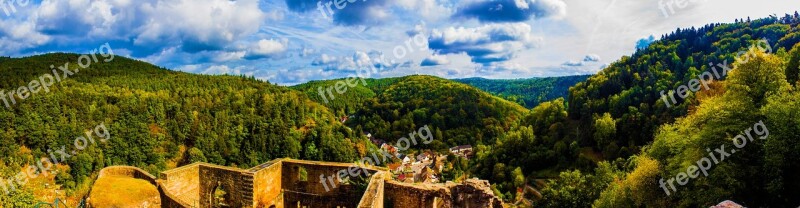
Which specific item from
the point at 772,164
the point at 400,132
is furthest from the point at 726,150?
the point at 400,132

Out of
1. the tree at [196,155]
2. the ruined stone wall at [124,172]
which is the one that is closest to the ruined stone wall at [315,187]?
the ruined stone wall at [124,172]

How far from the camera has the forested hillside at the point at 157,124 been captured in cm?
8075

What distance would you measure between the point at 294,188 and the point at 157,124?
306 ft

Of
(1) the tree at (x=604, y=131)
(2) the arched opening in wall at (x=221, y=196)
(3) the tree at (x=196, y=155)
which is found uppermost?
(2) the arched opening in wall at (x=221, y=196)

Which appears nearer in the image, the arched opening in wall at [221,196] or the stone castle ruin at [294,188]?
the stone castle ruin at [294,188]

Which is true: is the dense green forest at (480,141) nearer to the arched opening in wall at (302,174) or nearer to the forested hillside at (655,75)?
the forested hillside at (655,75)

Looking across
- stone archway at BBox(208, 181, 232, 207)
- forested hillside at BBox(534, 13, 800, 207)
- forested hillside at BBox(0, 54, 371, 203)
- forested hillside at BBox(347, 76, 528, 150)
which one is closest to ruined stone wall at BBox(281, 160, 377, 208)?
stone archway at BBox(208, 181, 232, 207)

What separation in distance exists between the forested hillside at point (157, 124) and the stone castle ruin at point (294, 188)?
2698 inches

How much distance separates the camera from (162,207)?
15555 millimetres

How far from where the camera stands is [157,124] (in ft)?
322

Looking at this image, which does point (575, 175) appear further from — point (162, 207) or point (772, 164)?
point (162, 207)

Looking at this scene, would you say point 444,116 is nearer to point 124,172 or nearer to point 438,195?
point 124,172

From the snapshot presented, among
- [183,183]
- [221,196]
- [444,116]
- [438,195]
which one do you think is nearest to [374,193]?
[438,195]

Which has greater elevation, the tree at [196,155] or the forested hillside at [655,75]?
the forested hillside at [655,75]
